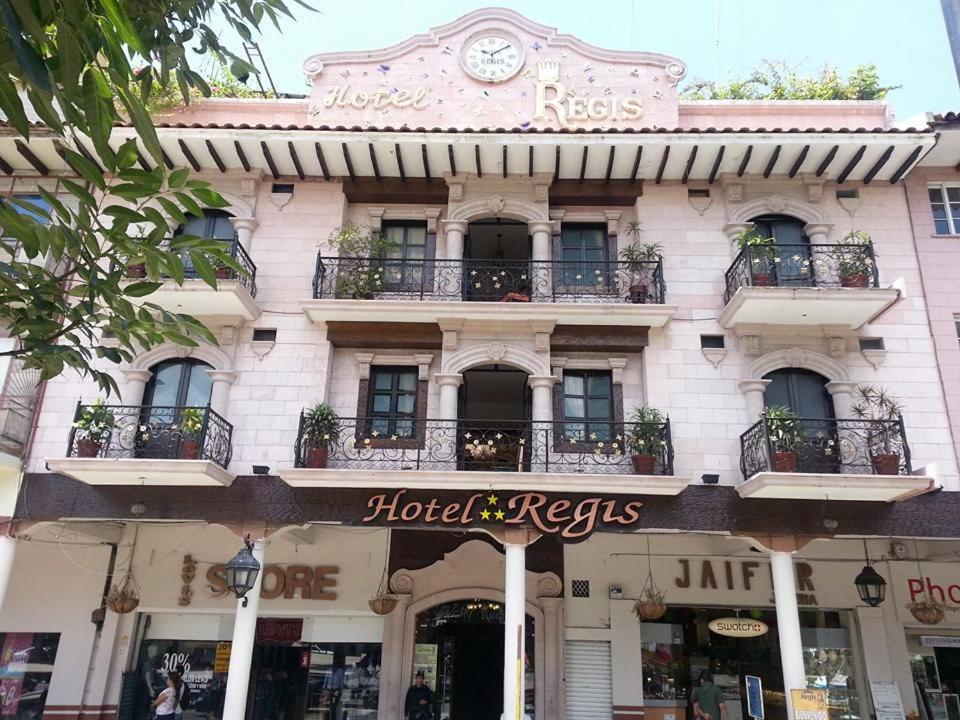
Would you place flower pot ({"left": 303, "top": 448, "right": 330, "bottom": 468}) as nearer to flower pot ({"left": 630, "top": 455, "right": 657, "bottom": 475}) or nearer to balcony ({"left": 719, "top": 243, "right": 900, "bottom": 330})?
flower pot ({"left": 630, "top": 455, "right": 657, "bottom": 475})

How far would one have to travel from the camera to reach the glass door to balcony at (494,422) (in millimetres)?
10594

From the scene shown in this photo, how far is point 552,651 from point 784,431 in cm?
527

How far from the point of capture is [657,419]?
1038 centimetres

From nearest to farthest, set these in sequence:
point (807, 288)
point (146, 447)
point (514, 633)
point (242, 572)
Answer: point (242, 572), point (514, 633), point (807, 288), point (146, 447)

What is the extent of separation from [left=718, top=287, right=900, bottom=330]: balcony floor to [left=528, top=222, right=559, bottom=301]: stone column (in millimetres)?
2853

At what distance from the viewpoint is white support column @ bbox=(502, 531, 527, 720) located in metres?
9.12

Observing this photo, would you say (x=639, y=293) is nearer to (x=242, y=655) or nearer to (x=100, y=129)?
(x=242, y=655)

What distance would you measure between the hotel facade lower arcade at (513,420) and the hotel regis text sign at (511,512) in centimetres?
4

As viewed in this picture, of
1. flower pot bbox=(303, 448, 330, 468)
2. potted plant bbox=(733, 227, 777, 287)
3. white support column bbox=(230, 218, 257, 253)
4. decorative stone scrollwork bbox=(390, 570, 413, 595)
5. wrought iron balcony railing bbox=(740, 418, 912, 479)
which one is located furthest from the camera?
decorative stone scrollwork bbox=(390, 570, 413, 595)

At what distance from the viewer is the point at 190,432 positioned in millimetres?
10242

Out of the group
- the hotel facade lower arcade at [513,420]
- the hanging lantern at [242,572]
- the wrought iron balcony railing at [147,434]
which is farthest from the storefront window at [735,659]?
the wrought iron balcony railing at [147,434]

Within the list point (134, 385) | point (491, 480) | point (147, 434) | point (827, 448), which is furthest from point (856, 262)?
point (134, 385)

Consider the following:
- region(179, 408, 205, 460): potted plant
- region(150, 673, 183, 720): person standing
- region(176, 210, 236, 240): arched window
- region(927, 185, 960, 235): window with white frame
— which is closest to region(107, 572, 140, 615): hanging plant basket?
region(150, 673, 183, 720): person standing

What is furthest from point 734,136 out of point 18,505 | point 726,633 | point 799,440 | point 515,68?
point 18,505
